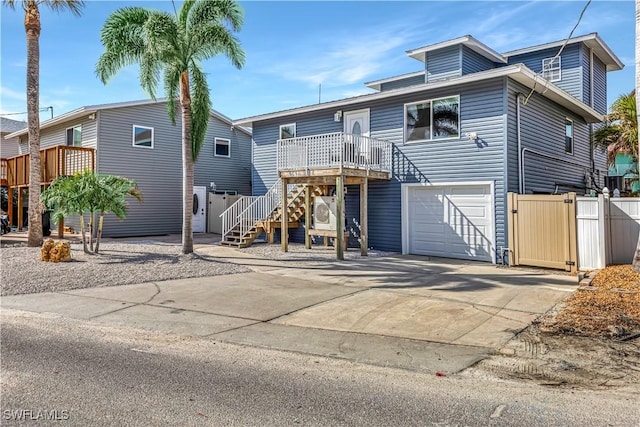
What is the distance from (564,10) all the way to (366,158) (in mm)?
6161

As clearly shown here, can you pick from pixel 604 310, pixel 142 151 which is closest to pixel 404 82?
pixel 142 151

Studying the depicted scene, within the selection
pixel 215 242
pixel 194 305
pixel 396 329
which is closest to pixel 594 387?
pixel 396 329

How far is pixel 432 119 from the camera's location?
13719 mm

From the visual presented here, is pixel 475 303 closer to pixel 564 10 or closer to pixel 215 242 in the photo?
pixel 564 10

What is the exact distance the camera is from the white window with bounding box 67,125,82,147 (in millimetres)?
19639

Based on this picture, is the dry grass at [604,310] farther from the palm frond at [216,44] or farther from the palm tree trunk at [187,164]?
the palm frond at [216,44]

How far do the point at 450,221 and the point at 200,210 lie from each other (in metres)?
12.9

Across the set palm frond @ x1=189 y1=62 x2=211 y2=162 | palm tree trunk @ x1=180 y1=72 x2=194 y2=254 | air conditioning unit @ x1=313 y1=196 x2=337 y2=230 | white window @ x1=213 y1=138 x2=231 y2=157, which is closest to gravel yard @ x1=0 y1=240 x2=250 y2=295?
palm tree trunk @ x1=180 y1=72 x2=194 y2=254

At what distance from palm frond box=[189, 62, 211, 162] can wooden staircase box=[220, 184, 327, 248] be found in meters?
3.41

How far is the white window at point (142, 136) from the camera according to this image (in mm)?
19562

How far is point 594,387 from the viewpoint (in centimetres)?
404

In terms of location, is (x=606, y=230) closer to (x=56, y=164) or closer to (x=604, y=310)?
(x=604, y=310)

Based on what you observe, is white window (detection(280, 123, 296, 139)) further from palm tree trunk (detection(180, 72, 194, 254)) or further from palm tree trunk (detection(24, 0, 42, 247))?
palm tree trunk (detection(24, 0, 42, 247))

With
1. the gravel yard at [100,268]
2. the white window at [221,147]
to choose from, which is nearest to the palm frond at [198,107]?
the gravel yard at [100,268]
